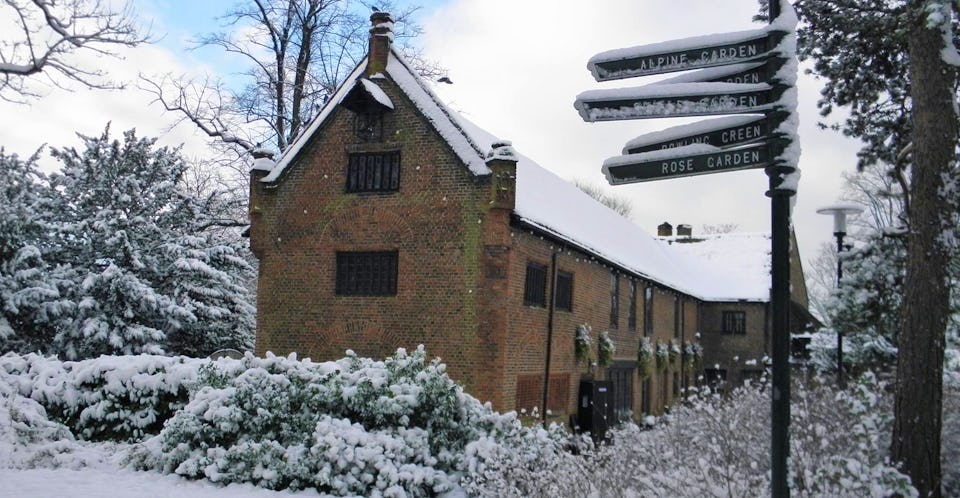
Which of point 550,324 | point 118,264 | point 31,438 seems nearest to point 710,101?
point 31,438

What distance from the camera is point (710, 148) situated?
4.66m

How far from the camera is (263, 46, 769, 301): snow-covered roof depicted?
57.6ft

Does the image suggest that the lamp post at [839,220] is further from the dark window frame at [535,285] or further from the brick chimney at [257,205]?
the brick chimney at [257,205]

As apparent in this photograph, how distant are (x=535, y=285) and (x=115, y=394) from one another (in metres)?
9.08

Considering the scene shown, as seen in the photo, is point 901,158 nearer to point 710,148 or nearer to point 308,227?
point 710,148

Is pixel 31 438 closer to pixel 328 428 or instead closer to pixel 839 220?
pixel 328 428

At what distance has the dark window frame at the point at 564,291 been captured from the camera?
66.7ft

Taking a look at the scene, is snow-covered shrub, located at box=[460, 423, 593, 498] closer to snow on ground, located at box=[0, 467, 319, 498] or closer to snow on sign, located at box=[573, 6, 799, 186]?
snow on ground, located at box=[0, 467, 319, 498]

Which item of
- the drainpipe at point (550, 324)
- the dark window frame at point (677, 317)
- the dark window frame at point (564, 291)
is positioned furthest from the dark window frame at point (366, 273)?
the dark window frame at point (677, 317)

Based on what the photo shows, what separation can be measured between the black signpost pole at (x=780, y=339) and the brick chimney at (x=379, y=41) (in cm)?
1494

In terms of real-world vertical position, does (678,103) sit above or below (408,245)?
below

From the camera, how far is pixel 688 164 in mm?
4742

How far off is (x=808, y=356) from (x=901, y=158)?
22730 mm

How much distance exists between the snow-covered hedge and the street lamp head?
40.4ft
